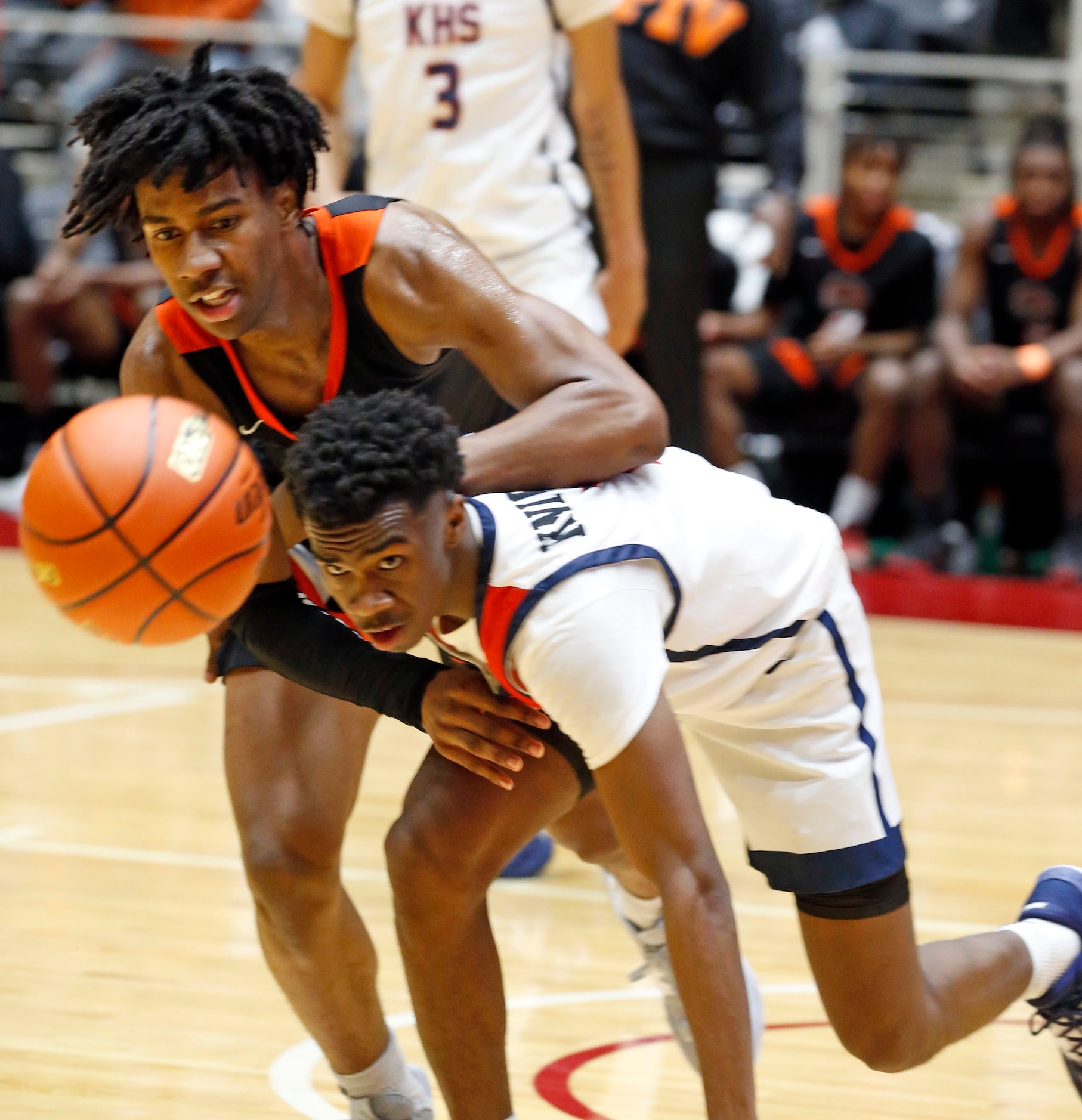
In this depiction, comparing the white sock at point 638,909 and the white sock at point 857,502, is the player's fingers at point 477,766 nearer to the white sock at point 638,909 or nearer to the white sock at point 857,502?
the white sock at point 638,909

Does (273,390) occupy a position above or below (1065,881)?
above

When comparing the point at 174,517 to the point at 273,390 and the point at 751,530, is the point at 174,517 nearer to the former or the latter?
the point at 273,390

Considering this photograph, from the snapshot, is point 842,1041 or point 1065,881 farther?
point 1065,881

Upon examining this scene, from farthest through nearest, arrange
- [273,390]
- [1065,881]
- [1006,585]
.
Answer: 1. [1006,585]
2. [1065,881]
3. [273,390]

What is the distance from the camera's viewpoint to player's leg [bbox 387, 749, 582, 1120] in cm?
254

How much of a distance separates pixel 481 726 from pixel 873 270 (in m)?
6.44

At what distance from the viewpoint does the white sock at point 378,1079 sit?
2871 millimetres

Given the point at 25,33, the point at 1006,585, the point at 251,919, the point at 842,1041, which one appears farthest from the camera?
the point at 25,33

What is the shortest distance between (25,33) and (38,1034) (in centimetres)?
854

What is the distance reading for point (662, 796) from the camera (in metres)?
2.26

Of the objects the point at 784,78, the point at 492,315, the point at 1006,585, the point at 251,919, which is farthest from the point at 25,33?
the point at 492,315

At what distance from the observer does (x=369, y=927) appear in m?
4.00

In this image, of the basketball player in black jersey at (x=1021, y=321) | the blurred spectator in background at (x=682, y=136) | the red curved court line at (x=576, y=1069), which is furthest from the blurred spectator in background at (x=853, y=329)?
the red curved court line at (x=576, y=1069)

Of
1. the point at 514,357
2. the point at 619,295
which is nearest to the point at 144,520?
the point at 514,357
